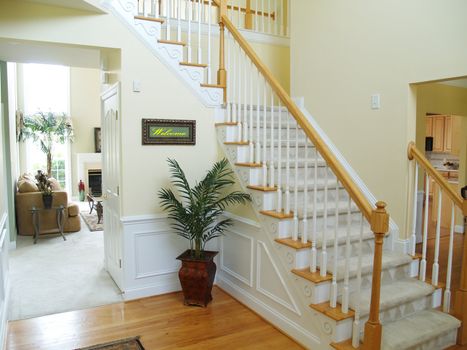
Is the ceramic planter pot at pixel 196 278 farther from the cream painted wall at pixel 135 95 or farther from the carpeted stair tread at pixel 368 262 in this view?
the carpeted stair tread at pixel 368 262

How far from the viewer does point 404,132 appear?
134 inches

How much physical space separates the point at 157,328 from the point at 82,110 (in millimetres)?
8403

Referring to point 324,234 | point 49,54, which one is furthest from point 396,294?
point 49,54

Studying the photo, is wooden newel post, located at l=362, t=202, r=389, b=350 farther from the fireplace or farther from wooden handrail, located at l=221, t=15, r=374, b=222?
the fireplace

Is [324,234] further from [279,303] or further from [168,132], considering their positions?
[168,132]

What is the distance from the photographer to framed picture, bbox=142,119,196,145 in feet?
12.2

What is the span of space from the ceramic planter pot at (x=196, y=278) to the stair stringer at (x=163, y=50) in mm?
1607

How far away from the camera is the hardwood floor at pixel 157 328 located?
2.97m

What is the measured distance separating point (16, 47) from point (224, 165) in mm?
2778

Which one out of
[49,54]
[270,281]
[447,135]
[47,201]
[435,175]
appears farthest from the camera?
[447,135]

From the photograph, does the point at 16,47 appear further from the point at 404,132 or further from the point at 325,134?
the point at 404,132

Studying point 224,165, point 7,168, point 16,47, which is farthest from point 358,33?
point 7,168

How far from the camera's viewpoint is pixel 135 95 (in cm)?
367

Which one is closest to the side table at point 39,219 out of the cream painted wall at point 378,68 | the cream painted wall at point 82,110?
the cream painted wall at point 82,110
